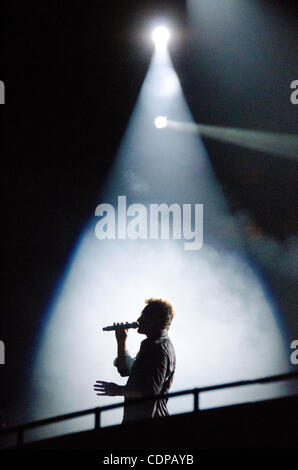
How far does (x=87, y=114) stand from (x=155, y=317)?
2998 millimetres

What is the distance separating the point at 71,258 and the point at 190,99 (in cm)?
225

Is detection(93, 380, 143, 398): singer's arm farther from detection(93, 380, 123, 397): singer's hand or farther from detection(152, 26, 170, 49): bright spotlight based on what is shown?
detection(152, 26, 170, 49): bright spotlight

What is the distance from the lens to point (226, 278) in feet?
16.4

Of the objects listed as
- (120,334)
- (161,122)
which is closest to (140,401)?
(120,334)

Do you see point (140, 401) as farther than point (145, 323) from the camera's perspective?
No

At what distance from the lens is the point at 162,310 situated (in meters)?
2.56

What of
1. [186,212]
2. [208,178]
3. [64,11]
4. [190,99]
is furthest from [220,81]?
[64,11]

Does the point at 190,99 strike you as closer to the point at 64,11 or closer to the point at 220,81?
the point at 220,81

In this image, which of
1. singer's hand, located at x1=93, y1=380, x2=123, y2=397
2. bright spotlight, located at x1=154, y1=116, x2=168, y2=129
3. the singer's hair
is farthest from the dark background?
singer's hand, located at x1=93, y1=380, x2=123, y2=397

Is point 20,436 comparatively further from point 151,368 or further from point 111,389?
point 151,368

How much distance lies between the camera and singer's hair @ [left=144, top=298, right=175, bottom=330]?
99.9 inches

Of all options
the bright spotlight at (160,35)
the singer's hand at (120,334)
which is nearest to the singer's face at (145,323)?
the singer's hand at (120,334)

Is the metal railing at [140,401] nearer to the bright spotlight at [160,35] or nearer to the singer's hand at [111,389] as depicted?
the singer's hand at [111,389]

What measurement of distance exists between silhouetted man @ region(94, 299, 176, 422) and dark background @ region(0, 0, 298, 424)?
2688 millimetres
